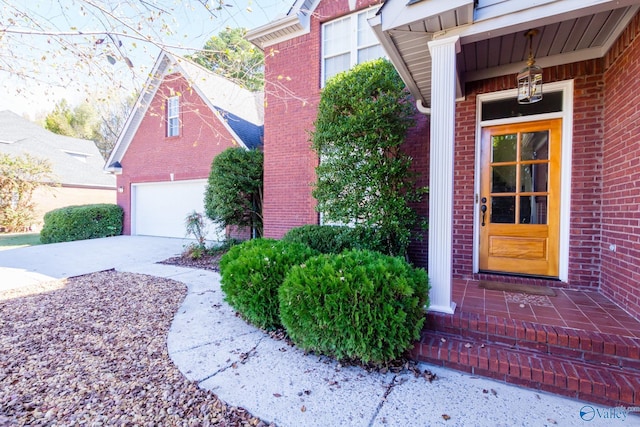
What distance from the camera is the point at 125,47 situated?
3283mm

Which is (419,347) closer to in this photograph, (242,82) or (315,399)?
(315,399)

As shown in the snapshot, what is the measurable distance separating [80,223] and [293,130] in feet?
31.2

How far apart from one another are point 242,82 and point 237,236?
18.9ft

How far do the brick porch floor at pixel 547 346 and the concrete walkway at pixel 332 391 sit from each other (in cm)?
10

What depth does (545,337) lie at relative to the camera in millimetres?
2434

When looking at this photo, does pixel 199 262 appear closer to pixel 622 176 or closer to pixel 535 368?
pixel 535 368

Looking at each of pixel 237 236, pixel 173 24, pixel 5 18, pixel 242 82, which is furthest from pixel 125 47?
pixel 237 236

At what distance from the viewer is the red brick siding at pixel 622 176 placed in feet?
9.18

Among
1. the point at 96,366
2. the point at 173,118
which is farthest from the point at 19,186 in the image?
the point at 96,366

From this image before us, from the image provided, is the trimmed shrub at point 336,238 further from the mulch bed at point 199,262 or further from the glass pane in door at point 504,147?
the mulch bed at point 199,262

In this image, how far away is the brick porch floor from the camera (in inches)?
83.4

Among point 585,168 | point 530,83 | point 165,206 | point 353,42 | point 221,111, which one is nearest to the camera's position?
point 530,83

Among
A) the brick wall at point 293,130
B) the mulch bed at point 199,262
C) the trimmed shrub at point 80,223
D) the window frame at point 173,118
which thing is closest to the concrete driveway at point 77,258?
the mulch bed at point 199,262

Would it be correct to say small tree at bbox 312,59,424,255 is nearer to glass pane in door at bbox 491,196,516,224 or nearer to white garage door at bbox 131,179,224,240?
glass pane in door at bbox 491,196,516,224
